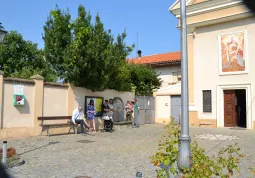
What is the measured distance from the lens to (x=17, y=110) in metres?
11.9

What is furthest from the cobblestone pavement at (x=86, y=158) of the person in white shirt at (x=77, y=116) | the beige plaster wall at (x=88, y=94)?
the beige plaster wall at (x=88, y=94)

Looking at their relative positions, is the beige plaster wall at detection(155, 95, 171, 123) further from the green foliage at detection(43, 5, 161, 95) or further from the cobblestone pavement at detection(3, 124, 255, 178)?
the cobblestone pavement at detection(3, 124, 255, 178)

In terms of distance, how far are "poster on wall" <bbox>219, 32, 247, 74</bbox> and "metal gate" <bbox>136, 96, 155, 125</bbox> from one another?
567cm

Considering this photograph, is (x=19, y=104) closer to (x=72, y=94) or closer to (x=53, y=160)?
(x=72, y=94)

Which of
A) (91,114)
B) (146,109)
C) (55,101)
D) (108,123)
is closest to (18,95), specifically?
(55,101)

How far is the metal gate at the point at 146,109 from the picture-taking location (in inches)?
800

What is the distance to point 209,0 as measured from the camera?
19375 mm

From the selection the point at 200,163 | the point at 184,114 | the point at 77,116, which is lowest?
the point at 200,163

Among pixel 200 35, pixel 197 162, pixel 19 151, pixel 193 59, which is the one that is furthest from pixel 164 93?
pixel 197 162

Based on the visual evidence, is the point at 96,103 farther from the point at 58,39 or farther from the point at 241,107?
the point at 241,107

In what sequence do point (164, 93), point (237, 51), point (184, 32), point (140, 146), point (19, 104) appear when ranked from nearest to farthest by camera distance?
point (184, 32) → point (140, 146) → point (19, 104) → point (237, 51) → point (164, 93)

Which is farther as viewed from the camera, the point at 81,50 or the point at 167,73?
the point at 167,73

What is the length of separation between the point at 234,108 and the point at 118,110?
8.05 m

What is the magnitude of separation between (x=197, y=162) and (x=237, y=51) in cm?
1619
